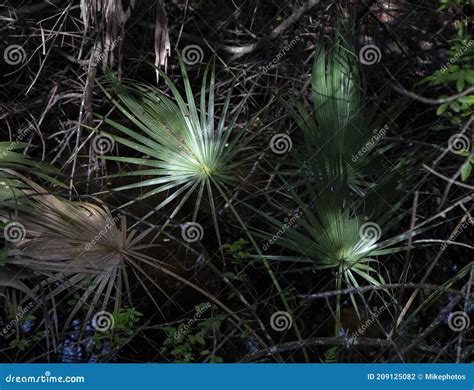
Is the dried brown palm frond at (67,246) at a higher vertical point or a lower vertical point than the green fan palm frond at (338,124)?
lower

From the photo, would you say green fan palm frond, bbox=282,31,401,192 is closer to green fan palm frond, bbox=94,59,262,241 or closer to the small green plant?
green fan palm frond, bbox=94,59,262,241

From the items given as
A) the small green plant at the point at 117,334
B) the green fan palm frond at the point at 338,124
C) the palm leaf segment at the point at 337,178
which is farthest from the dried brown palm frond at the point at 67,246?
the green fan palm frond at the point at 338,124

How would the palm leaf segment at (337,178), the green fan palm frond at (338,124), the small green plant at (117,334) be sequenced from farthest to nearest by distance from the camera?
the small green plant at (117,334) → the green fan palm frond at (338,124) → the palm leaf segment at (337,178)

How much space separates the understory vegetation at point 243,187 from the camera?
9.90 ft

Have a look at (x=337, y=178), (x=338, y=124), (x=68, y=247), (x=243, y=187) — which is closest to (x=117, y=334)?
(x=68, y=247)

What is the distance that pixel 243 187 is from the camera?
3.47 m

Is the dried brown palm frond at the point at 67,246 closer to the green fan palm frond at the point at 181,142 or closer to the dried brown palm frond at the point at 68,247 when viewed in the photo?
the dried brown palm frond at the point at 68,247

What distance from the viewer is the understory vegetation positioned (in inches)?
119

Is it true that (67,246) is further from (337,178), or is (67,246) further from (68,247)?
(337,178)

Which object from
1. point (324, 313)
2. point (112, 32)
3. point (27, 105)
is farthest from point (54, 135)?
point (324, 313)

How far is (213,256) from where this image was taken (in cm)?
383

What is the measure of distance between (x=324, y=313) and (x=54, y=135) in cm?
174

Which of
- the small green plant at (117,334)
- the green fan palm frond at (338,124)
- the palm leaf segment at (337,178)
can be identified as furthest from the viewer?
the small green plant at (117,334)

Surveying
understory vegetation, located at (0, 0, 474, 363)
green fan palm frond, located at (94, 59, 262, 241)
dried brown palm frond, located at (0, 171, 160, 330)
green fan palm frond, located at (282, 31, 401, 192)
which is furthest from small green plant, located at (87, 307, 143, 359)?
green fan palm frond, located at (282, 31, 401, 192)
